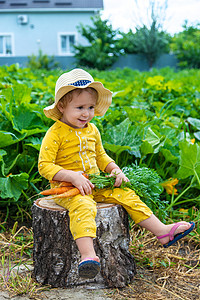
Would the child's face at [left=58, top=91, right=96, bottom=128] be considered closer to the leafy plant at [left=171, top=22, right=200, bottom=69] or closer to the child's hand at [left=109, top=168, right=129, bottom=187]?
the child's hand at [left=109, top=168, right=129, bottom=187]

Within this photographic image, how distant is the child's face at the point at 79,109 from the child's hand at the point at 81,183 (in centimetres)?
31

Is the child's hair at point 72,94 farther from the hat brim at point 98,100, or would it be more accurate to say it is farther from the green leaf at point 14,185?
the green leaf at point 14,185

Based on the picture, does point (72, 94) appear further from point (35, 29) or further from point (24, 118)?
point (35, 29)

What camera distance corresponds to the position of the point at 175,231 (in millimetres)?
2088

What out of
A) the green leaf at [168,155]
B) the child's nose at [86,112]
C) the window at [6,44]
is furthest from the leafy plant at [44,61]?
the child's nose at [86,112]

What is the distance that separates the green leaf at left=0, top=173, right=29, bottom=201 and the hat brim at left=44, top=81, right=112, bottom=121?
595 mm

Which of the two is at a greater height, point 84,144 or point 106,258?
point 84,144

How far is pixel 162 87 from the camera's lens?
16.6 feet

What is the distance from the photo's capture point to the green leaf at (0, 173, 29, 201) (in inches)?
101

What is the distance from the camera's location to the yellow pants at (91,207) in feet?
6.21

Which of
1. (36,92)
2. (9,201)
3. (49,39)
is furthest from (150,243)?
(49,39)

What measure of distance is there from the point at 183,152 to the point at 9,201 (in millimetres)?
1427

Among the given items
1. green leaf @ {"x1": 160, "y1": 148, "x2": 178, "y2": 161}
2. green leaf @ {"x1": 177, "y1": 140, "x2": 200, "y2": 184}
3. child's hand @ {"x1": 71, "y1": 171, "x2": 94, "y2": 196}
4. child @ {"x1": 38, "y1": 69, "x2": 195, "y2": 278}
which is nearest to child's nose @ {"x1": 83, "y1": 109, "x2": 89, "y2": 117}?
child @ {"x1": 38, "y1": 69, "x2": 195, "y2": 278}

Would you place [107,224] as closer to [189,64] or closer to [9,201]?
[9,201]
